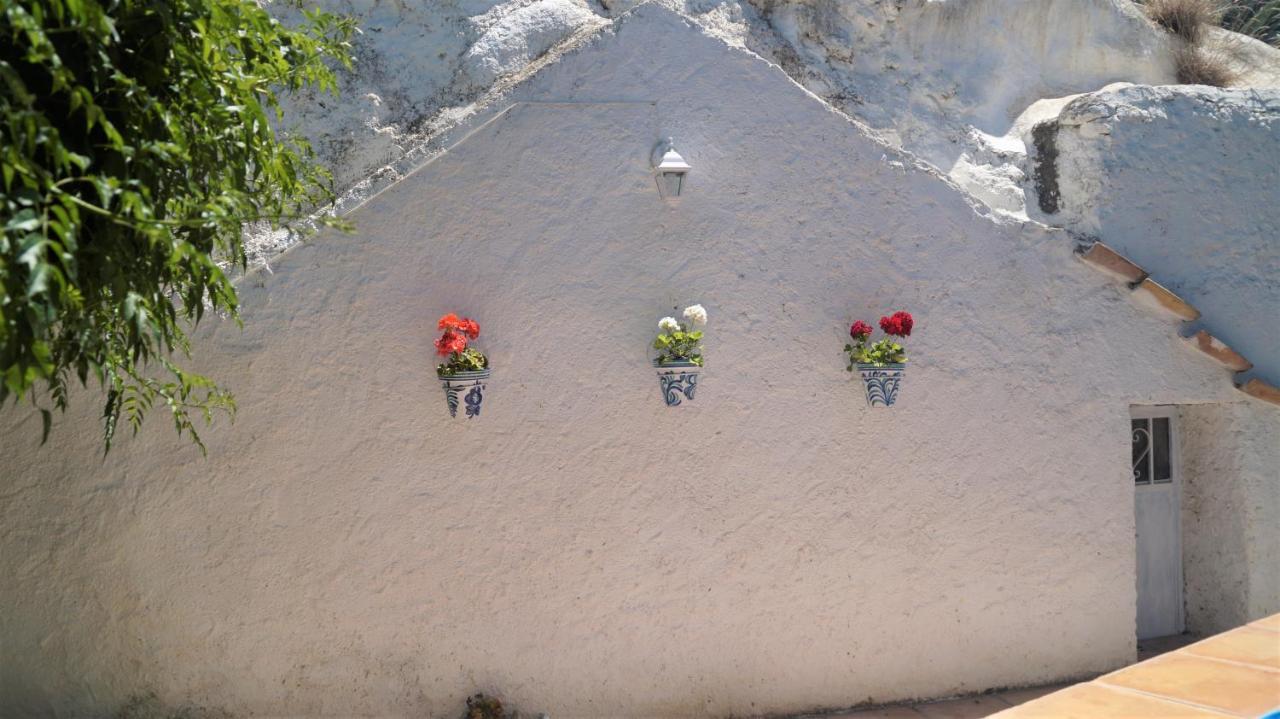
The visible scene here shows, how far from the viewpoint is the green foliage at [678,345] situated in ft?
17.8

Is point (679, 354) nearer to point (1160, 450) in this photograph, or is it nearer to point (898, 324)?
point (898, 324)

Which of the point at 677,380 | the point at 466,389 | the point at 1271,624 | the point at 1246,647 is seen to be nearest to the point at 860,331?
the point at 677,380

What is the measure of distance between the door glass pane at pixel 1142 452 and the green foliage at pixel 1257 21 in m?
4.28

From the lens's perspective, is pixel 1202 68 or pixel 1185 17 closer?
pixel 1202 68

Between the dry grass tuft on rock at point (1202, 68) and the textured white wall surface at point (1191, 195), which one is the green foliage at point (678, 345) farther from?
the dry grass tuft on rock at point (1202, 68)

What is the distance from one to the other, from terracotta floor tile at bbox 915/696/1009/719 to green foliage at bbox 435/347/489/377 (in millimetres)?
3140

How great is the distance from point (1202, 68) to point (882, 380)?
433 cm

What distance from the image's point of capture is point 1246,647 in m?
3.40

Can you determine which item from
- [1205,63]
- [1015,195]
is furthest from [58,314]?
[1205,63]

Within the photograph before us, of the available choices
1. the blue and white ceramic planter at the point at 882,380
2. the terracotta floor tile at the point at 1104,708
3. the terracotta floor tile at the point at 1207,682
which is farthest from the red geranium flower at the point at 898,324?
the terracotta floor tile at the point at 1104,708

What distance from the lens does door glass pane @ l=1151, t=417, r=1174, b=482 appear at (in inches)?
281

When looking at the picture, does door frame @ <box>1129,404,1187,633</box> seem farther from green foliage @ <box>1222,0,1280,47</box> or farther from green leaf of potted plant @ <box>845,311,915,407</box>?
green foliage @ <box>1222,0,1280,47</box>

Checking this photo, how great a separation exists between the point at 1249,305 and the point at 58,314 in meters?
6.86

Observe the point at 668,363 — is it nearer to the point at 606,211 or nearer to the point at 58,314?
the point at 606,211
